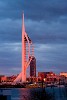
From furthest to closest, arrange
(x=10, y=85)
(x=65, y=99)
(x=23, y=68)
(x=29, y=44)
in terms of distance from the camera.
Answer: (x=10, y=85) → (x=29, y=44) → (x=23, y=68) → (x=65, y=99)

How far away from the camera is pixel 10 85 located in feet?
575

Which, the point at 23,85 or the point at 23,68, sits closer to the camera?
the point at 23,68

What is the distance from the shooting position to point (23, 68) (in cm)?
12975

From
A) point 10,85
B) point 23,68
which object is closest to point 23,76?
point 23,68

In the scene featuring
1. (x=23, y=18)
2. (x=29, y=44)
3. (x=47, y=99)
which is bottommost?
(x=47, y=99)

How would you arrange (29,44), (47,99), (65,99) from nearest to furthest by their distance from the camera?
(47,99), (65,99), (29,44)

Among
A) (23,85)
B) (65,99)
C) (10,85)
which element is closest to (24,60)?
(23,85)

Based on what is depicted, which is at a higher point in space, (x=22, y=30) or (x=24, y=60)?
(x=22, y=30)

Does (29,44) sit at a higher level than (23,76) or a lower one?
higher

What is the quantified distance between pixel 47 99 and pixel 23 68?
97.6m

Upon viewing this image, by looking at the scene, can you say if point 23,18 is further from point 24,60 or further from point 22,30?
point 24,60

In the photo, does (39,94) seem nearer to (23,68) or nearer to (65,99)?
(65,99)

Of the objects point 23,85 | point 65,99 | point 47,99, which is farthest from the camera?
point 23,85

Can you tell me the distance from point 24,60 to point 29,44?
31.2ft
